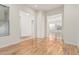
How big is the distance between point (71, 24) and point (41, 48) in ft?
2.51

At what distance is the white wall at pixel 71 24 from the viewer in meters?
2.05

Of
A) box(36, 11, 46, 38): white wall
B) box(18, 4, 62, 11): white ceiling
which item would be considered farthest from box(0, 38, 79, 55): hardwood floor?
box(18, 4, 62, 11): white ceiling

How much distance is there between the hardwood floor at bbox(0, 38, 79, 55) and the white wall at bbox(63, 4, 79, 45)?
0.14m

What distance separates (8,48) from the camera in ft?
6.74

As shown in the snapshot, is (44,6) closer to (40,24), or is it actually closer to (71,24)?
(40,24)

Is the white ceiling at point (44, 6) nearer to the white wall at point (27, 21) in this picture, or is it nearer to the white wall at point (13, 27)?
the white wall at point (27, 21)

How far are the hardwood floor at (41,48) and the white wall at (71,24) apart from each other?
14 cm

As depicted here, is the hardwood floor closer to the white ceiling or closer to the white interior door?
the white interior door

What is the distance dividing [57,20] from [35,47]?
0.71 m

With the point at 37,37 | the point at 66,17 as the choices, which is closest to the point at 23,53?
the point at 37,37

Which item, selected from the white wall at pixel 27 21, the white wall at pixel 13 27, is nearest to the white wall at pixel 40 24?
the white wall at pixel 27 21

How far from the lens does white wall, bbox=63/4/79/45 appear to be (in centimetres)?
205

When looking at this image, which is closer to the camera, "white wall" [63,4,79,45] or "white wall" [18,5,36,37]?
"white wall" [63,4,79,45]

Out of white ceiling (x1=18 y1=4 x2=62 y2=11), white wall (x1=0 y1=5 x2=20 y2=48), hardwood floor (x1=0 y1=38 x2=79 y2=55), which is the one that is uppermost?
white ceiling (x1=18 y1=4 x2=62 y2=11)
